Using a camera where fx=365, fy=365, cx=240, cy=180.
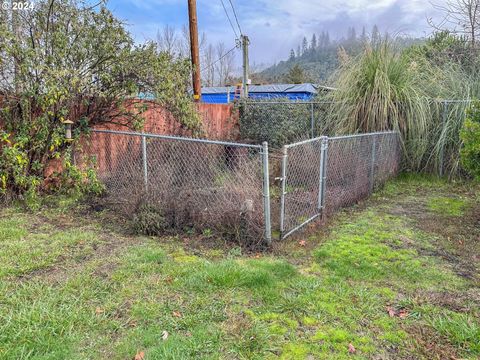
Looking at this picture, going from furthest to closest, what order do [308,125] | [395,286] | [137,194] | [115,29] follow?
[308,125] → [115,29] → [137,194] → [395,286]

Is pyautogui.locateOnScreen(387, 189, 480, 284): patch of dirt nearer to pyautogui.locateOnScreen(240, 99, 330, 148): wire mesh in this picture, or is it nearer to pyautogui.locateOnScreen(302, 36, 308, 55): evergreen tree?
pyautogui.locateOnScreen(240, 99, 330, 148): wire mesh

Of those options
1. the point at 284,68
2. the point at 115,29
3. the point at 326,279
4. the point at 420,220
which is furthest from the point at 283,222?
the point at 284,68

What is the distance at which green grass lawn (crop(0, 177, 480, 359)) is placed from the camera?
2.32 meters

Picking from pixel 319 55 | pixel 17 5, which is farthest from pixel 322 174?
pixel 319 55

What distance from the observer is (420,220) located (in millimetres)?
5039

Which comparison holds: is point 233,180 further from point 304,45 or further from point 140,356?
point 304,45

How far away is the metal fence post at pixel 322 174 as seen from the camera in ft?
15.3

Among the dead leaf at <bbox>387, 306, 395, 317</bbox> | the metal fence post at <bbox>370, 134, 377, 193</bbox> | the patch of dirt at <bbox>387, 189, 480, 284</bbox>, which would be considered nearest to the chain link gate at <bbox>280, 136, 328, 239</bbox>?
the patch of dirt at <bbox>387, 189, 480, 284</bbox>

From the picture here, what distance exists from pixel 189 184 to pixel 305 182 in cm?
154

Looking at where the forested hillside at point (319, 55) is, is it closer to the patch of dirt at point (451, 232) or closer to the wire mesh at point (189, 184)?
the patch of dirt at point (451, 232)

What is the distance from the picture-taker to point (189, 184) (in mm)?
4805

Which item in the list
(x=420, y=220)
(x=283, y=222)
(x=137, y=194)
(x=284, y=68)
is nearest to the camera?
(x=283, y=222)

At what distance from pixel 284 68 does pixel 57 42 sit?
69.9 feet

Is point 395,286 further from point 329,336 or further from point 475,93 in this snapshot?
point 475,93
